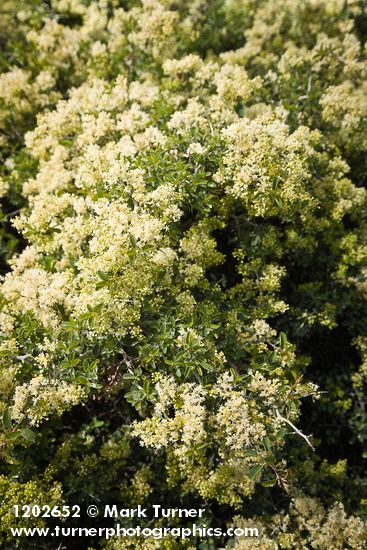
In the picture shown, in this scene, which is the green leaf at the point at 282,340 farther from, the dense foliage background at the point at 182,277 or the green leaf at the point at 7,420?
the green leaf at the point at 7,420

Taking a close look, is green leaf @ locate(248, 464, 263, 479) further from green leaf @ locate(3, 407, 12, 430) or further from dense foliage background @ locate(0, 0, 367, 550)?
green leaf @ locate(3, 407, 12, 430)

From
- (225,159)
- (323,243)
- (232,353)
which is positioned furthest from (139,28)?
(232,353)

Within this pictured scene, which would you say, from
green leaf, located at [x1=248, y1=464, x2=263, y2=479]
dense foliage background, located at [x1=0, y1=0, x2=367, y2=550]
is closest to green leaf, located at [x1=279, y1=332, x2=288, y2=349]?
dense foliage background, located at [x1=0, y1=0, x2=367, y2=550]

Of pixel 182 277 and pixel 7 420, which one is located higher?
pixel 182 277

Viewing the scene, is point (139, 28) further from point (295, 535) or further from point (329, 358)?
point (295, 535)

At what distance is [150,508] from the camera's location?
5594 millimetres

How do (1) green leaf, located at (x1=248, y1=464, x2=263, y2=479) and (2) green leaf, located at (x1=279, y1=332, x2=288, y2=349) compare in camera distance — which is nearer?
(1) green leaf, located at (x1=248, y1=464, x2=263, y2=479)

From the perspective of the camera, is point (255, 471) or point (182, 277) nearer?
point (255, 471)

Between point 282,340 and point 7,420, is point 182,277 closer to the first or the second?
point 282,340

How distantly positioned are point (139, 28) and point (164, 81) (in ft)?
5.12

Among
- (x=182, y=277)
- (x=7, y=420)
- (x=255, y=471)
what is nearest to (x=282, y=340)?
(x=182, y=277)

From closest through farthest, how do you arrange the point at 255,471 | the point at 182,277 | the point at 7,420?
the point at 255,471, the point at 7,420, the point at 182,277

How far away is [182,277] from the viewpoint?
198 inches

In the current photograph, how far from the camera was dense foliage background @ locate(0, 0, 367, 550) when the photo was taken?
4285 millimetres
